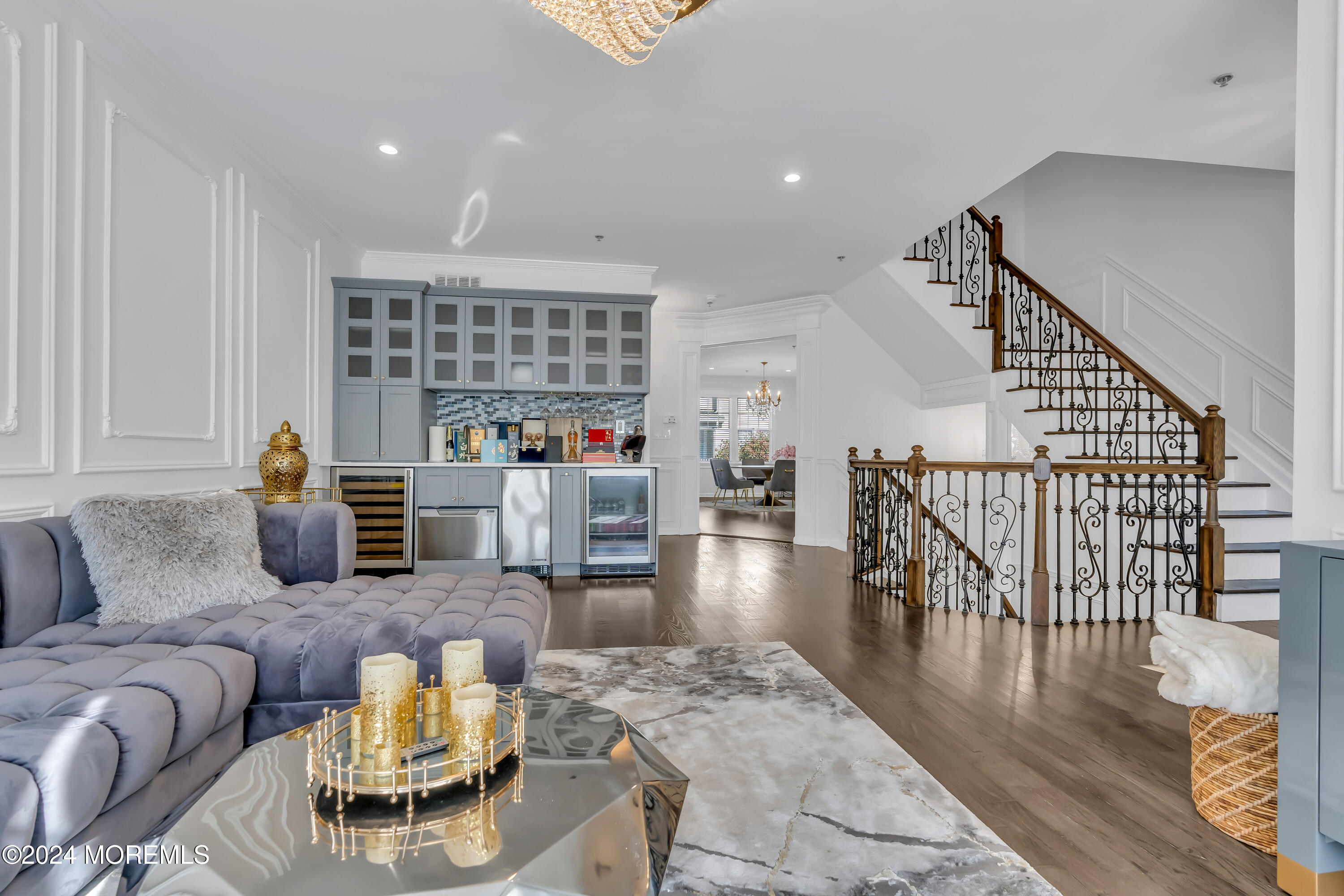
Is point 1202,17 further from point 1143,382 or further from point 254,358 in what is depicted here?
point 254,358

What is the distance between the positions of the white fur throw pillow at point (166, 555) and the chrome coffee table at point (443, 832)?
128 cm

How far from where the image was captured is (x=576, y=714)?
1555 millimetres

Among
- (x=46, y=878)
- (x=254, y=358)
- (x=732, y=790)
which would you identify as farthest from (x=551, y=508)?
(x=46, y=878)

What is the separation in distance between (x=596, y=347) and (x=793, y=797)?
179 inches

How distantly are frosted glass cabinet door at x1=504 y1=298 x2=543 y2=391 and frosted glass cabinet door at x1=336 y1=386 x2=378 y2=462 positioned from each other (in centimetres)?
112

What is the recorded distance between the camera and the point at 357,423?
539 cm

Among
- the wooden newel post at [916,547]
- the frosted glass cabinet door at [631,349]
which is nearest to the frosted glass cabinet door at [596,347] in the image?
the frosted glass cabinet door at [631,349]

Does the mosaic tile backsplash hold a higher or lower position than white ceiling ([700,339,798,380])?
lower

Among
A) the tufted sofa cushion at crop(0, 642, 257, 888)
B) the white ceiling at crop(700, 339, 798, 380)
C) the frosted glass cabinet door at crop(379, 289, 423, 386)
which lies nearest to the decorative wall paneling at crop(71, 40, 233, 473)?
the tufted sofa cushion at crop(0, 642, 257, 888)

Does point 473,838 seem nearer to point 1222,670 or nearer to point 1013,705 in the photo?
point 1222,670

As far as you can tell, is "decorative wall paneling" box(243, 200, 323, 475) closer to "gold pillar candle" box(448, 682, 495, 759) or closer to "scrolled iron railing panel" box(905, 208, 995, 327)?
"gold pillar candle" box(448, 682, 495, 759)

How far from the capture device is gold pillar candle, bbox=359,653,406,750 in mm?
1253

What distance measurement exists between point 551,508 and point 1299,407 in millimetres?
4603

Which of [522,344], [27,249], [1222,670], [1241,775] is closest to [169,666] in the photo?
[27,249]
